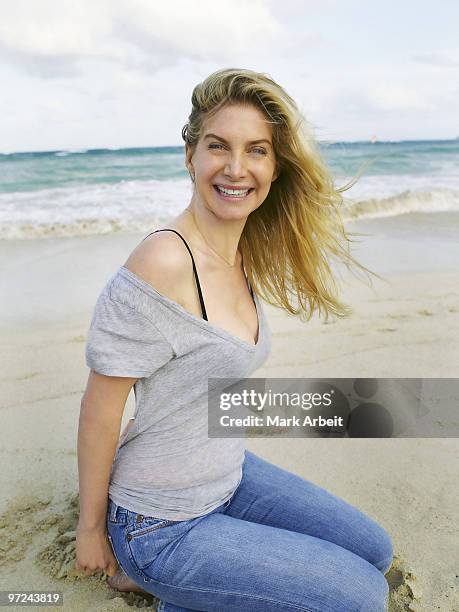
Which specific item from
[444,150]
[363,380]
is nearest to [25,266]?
[363,380]

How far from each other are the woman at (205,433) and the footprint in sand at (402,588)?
12 centimetres

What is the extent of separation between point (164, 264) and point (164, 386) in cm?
37

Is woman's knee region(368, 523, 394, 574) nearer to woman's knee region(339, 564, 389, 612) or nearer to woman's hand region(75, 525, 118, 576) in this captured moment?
woman's knee region(339, 564, 389, 612)

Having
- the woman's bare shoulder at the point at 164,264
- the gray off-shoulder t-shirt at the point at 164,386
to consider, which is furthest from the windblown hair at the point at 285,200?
the gray off-shoulder t-shirt at the point at 164,386

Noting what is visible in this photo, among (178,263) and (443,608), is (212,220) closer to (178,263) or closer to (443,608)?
(178,263)

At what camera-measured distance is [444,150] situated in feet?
80.0

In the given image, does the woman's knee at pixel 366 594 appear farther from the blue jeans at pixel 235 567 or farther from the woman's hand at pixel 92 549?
the woman's hand at pixel 92 549

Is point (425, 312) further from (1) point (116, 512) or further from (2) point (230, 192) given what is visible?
(1) point (116, 512)

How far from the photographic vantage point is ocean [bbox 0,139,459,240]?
371 inches

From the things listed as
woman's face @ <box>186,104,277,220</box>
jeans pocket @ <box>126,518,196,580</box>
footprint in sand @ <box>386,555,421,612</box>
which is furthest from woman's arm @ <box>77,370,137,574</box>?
footprint in sand @ <box>386,555,421,612</box>

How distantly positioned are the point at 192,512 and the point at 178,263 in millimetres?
779

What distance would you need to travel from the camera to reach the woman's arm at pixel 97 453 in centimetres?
178

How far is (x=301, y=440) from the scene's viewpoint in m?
3.20

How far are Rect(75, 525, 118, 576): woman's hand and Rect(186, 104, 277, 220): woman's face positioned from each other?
1118 millimetres
